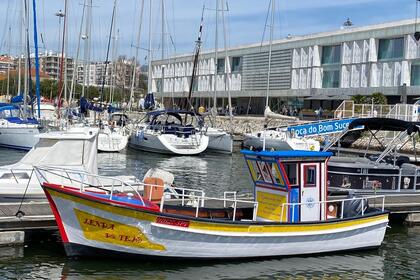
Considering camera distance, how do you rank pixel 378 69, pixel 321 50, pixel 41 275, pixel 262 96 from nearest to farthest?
1. pixel 41 275
2. pixel 378 69
3. pixel 321 50
4. pixel 262 96

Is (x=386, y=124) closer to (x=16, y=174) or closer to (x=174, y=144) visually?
(x=16, y=174)

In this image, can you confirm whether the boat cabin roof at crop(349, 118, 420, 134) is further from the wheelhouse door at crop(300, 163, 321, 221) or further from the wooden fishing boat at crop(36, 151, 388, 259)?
the wheelhouse door at crop(300, 163, 321, 221)

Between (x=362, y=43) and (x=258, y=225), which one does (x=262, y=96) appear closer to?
(x=362, y=43)

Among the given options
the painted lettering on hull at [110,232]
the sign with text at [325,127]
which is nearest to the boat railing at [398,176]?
the sign with text at [325,127]

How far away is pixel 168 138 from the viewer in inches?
1987

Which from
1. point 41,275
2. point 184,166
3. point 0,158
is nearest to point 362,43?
point 184,166

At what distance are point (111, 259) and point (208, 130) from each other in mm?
38205

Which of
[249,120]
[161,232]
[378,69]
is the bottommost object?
[161,232]

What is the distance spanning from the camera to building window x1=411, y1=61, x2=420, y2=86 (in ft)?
235

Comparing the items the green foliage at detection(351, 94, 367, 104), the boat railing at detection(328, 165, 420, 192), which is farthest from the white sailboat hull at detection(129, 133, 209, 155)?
the boat railing at detection(328, 165, 420, 192)

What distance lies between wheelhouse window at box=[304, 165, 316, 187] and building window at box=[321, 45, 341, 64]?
68.3 metres

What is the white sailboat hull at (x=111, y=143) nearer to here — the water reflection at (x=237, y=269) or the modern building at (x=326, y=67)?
the modern building at (x=326, y=67)

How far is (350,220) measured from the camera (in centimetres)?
1812

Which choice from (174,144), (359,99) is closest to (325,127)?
(174,144)
